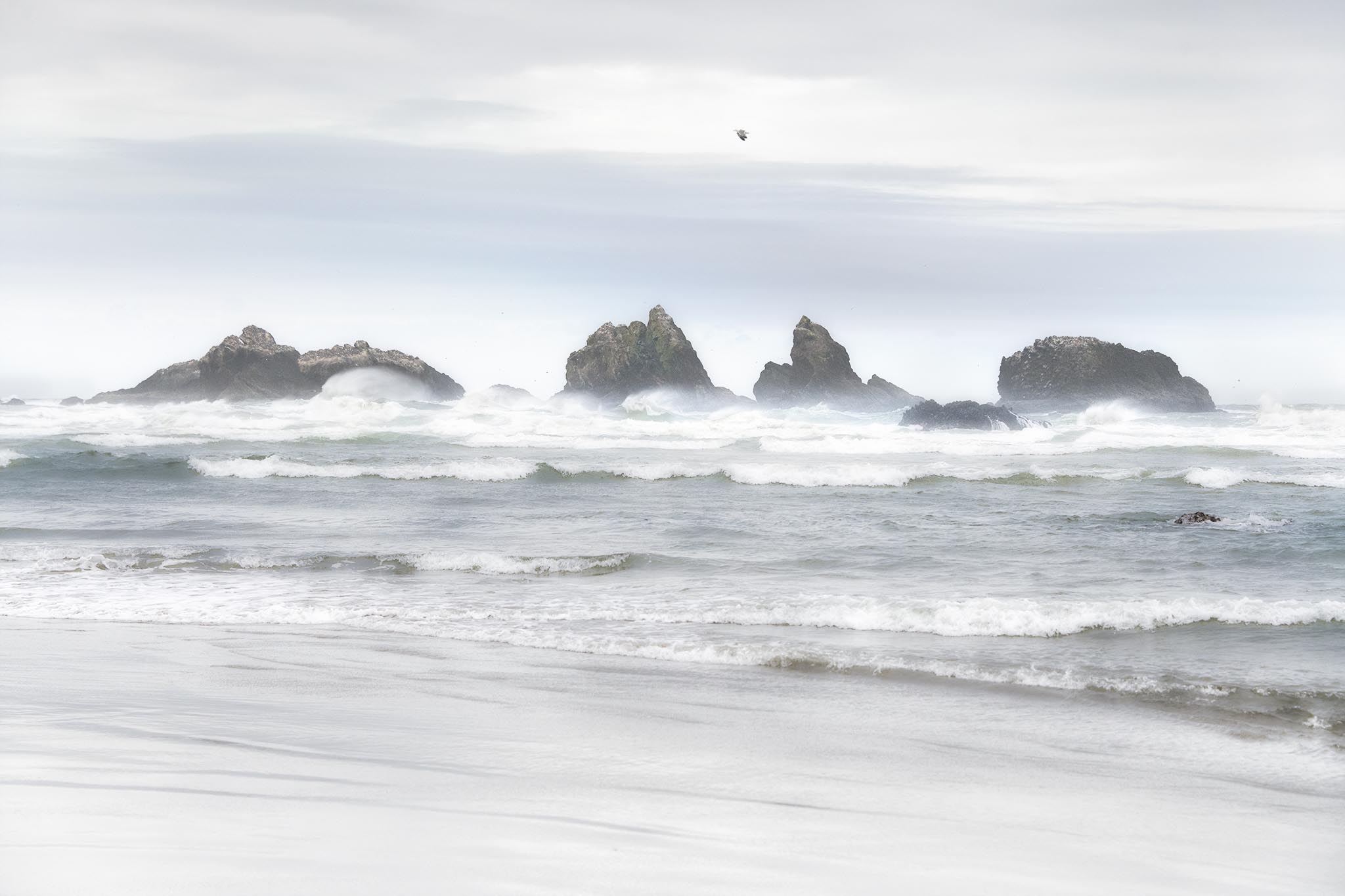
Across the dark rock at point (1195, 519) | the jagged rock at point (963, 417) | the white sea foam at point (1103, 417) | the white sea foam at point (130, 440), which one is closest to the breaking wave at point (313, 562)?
the dark rock at point (1195, 519)

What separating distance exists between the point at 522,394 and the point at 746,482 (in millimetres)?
51320

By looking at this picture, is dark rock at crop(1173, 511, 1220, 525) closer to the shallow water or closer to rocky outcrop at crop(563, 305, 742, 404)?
the shallow water

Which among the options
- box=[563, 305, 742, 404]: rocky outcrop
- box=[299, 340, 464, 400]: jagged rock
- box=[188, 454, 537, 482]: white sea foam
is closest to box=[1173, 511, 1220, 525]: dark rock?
box=[188, 454, 537, 482]: white sea foam

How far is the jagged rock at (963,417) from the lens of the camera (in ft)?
140

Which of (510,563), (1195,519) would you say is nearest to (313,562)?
(510,563)

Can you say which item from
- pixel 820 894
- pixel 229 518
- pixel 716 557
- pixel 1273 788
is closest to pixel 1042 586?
pixel 716 557

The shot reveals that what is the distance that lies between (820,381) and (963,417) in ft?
103

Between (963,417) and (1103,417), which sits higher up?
(1103,417)

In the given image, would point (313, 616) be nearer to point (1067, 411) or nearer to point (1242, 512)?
point (1242, 512)

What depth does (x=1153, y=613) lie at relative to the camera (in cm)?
861

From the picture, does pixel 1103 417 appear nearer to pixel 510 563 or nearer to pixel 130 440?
pixel 130 440

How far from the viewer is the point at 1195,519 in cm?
1589

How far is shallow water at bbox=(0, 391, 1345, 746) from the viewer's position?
7641mm

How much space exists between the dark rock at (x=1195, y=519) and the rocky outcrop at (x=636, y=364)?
5667 cm
